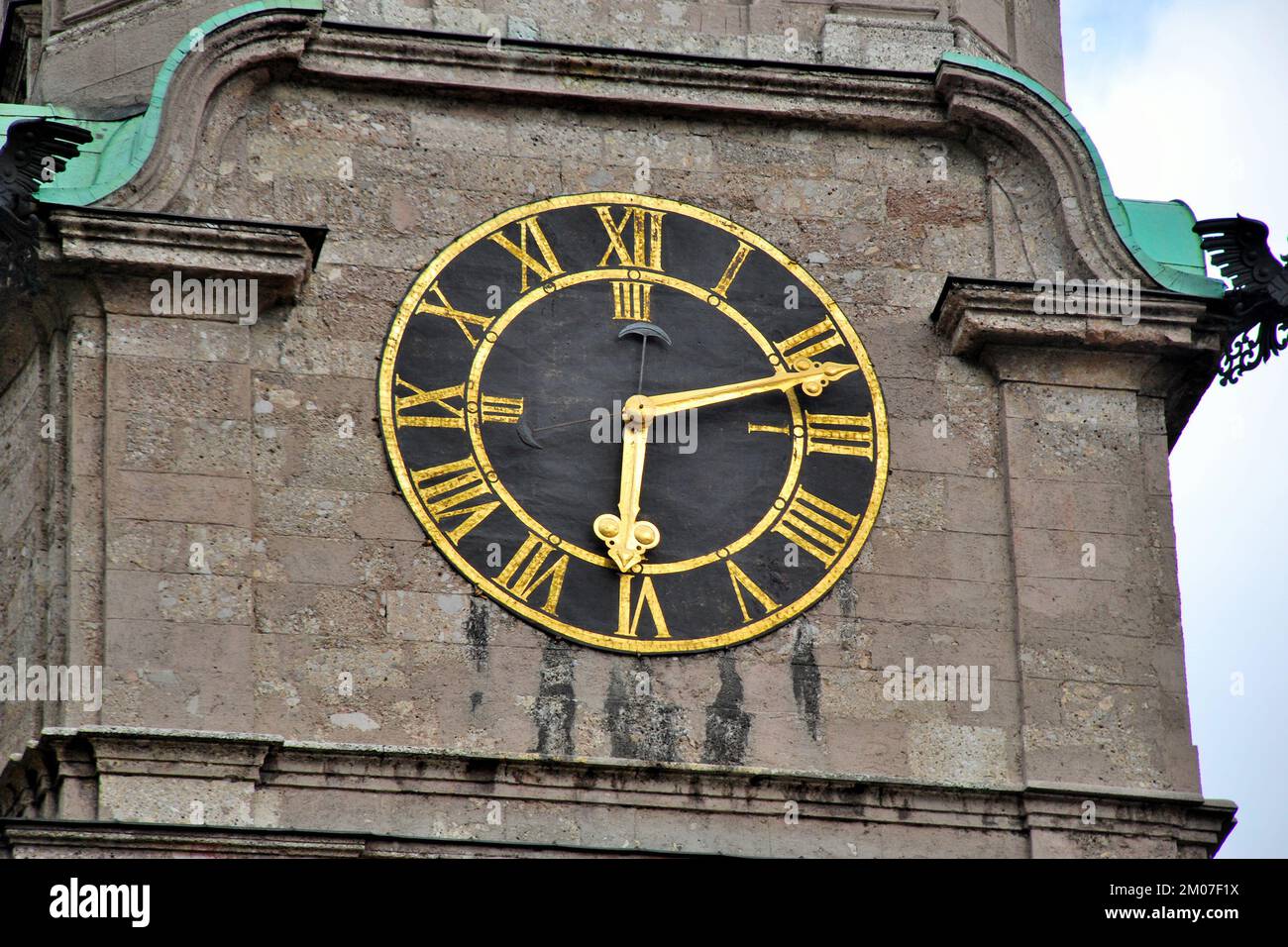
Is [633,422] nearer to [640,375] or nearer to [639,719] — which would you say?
[640,375]

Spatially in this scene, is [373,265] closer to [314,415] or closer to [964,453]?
[314,415]

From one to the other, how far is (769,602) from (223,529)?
2874mm

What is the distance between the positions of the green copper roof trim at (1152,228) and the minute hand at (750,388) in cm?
177

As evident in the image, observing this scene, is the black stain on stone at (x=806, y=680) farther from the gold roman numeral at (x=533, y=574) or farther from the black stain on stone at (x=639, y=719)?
the gold roman numeral at (x=533, y=574)

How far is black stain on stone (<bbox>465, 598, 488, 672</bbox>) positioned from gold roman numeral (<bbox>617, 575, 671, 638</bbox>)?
2.32 feet

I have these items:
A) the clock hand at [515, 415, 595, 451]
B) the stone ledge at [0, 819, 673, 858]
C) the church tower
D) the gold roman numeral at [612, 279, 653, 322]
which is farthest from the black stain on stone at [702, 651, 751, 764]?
the gold roman numeral at [612, 279, 653, 322]

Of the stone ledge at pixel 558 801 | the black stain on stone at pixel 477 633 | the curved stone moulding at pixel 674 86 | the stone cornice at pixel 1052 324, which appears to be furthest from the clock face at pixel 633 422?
the stone ledge at pixel 558 801

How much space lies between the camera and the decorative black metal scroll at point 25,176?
2564cm

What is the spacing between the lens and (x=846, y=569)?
85.4 ft

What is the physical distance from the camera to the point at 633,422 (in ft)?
85.9
